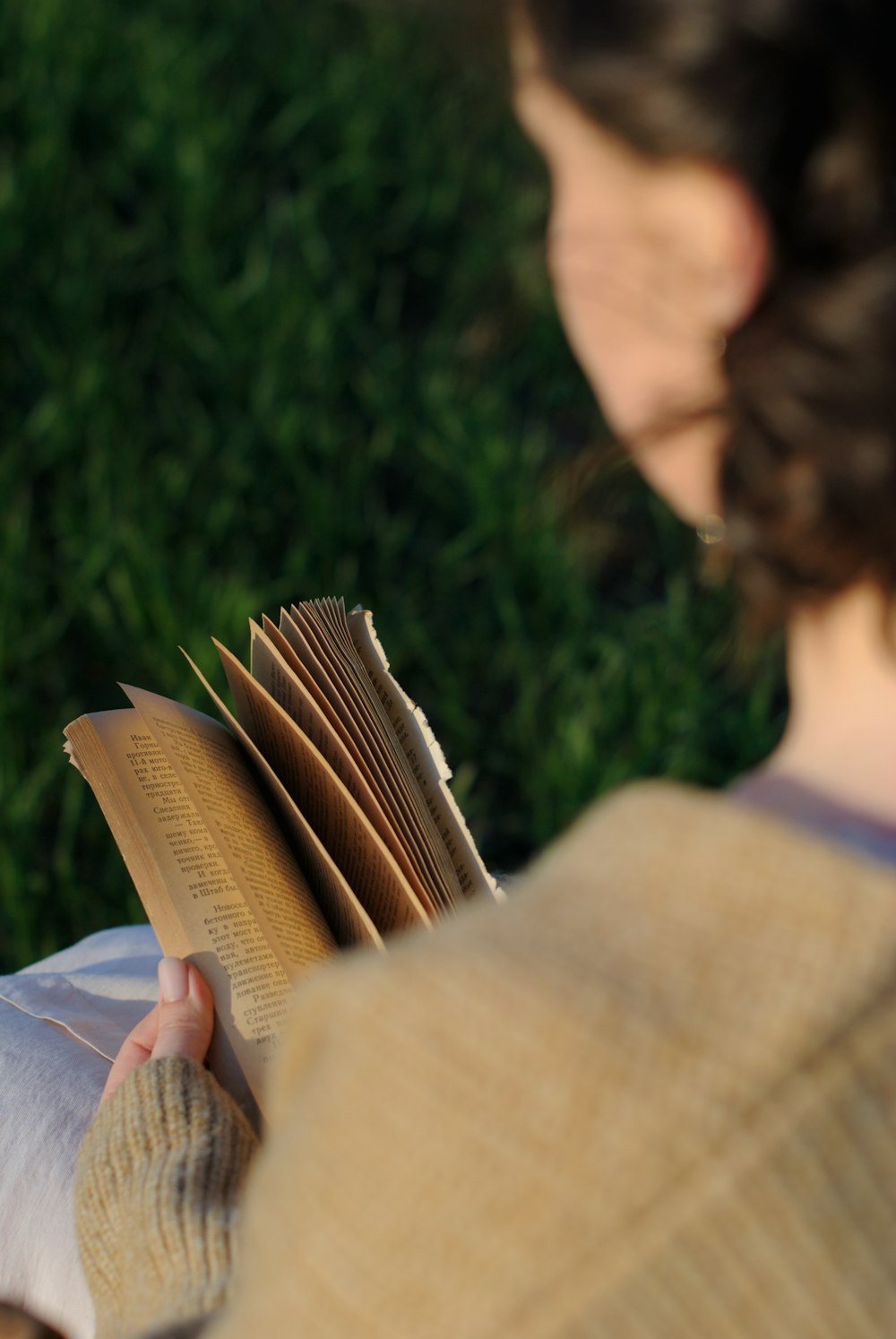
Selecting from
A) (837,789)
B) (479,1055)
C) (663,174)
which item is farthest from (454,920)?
(663,174)

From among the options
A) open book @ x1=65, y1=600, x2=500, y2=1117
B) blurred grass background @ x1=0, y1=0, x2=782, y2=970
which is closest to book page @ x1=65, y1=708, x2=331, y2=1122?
open book @ x1=65, y1=600, x2=500, y2=1117

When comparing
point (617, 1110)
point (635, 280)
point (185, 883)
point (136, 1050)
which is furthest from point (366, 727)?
point (617, 1110)

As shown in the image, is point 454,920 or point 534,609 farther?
point 534,609

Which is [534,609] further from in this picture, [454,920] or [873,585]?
[454,920]

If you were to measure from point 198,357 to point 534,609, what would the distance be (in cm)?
94

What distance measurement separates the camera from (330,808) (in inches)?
37.5

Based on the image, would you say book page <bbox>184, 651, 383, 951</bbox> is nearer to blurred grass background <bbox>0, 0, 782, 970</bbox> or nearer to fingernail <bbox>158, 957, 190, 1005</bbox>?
fingernail <bbox>158, 957, 190, 1005</bbox>

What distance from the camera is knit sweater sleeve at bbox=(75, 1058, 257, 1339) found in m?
0.80

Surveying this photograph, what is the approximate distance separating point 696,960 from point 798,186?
36 cm

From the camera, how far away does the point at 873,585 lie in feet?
2.20

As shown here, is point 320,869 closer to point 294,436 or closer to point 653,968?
point 653,968

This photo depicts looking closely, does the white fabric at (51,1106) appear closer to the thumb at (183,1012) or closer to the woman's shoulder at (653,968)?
the thumb at (183,1012)

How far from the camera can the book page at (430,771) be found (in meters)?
1.03

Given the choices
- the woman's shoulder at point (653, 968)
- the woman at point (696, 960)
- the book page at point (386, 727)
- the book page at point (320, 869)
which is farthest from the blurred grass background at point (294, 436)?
A: the woman's shoulder at point (653, 968)
